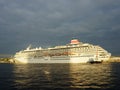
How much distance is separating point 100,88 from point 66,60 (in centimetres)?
10986

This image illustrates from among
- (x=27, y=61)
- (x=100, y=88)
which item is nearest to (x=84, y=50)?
(x=27, y=61)

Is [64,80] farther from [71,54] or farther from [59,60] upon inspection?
[59,60]

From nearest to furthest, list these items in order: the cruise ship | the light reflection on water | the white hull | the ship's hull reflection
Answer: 1. the light reflection on water
2. the ship's hull reflection
3. the white hull
4. the cruise ship

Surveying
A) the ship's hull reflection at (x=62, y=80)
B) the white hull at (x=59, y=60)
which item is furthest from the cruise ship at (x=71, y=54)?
the ship's hull reflection at (x=62, y=80)

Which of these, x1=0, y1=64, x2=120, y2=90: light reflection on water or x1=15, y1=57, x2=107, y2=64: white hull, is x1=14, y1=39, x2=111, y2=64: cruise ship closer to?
x1=15, y1=57, x2=107, y2=64: white hull

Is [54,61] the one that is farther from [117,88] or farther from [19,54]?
[117,88]

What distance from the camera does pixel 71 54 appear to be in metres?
149

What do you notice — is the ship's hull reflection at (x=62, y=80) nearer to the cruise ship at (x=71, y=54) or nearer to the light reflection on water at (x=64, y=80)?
the light reflection on water at (x=64, y=80)

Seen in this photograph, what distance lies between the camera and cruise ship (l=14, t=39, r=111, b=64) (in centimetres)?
14293

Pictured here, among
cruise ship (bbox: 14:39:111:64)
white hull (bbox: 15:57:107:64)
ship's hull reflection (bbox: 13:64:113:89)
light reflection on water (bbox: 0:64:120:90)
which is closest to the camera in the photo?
light reflection on water (bbox: 0:64:120:90)

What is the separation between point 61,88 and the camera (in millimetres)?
39812

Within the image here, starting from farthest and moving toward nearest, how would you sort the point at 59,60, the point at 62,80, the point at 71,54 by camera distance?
the point at 59,60 → the point at 71,54 → the point at 62,80

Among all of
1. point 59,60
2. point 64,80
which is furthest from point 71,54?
point 64,80

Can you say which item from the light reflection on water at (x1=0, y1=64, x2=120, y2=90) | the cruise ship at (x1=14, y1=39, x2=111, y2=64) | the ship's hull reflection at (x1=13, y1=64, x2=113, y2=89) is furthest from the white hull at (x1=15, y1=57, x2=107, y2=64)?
the light reflection on water at (x1=0, y1=64, x2=120, y2=90)
